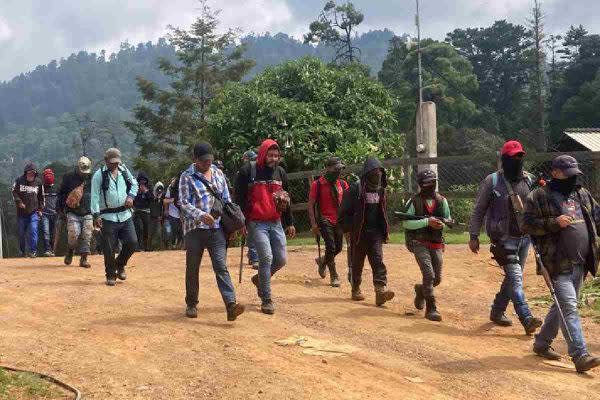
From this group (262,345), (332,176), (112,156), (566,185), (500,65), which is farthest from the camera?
(500,65)

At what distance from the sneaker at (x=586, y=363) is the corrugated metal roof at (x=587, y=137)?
2074 cm

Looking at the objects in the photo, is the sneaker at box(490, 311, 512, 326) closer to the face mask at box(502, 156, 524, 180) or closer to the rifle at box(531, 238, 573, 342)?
the face mask at box(502, 156, 524, 180)

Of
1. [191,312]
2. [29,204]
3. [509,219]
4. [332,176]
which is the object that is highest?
[332,176]

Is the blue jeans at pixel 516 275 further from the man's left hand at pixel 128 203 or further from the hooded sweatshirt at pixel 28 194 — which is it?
the hooded sweatshirt at pixel 28 194

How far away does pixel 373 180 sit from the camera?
9.97 meters

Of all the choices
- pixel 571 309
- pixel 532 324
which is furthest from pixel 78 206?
pixel 571 309

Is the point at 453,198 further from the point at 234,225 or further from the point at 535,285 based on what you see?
the point at 234,225

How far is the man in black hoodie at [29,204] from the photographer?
16016 millimetres

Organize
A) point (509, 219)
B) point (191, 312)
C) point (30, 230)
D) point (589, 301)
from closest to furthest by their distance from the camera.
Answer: point (509, 219) → point (191, 312) → point (589, 301) → point (30, 230)

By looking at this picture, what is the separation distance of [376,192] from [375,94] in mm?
14137

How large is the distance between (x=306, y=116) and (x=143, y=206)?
5.65m

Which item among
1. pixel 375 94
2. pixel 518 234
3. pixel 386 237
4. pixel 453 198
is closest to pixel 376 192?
pixel 386 237

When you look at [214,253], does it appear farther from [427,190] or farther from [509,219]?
[509,219]

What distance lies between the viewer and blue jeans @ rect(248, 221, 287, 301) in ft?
29.9
